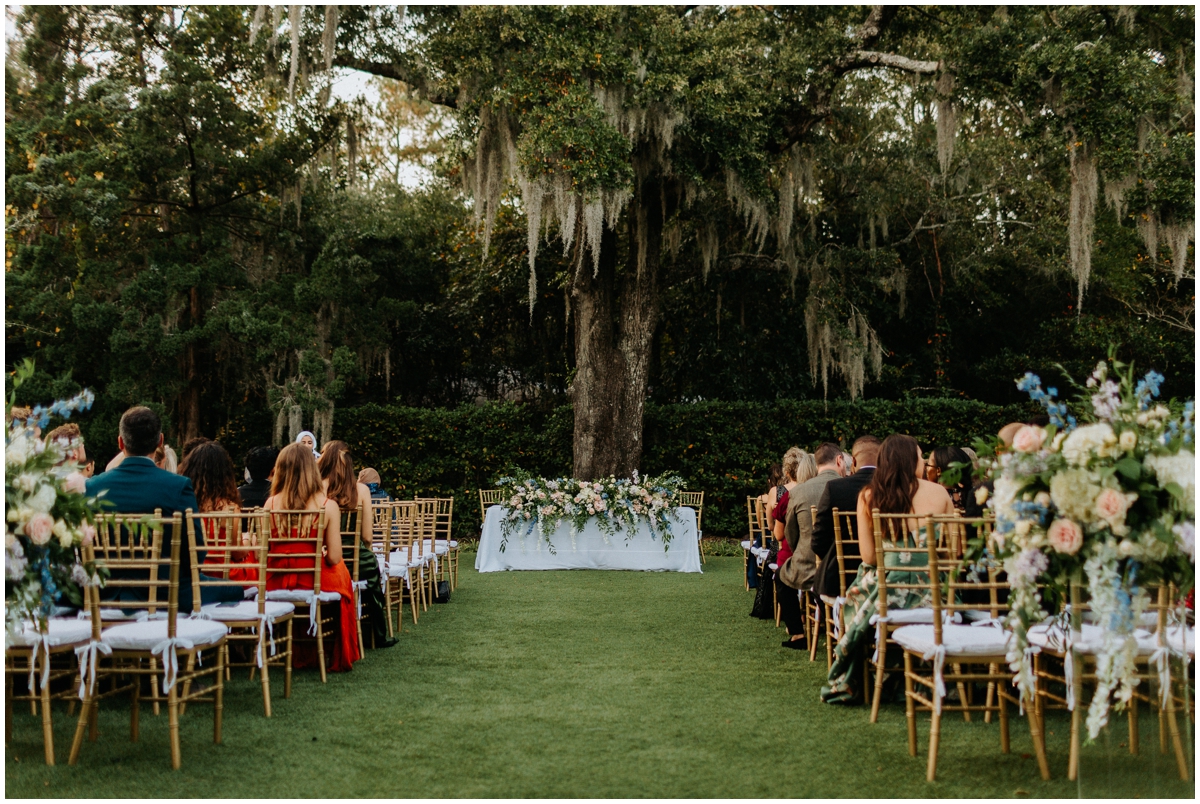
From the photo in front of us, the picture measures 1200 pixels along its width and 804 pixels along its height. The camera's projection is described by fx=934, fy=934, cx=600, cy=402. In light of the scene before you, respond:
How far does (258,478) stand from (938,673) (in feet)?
14.8

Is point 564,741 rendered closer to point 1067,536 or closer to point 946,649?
point 946,649

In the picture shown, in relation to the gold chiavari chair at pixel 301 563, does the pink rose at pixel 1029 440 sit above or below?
above

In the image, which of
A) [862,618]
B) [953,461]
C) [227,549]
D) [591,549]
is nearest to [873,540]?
[862,618]

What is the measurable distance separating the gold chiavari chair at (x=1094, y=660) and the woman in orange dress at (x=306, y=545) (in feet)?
11.3

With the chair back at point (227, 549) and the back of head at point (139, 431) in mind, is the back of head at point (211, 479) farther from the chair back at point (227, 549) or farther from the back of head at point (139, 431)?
the back of head at point (139, 431)

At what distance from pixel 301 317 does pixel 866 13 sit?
8.08 m

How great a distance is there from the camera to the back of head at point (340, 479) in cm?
551

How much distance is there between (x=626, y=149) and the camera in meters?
9.62

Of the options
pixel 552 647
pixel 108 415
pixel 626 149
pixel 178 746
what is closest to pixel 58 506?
pixel 178 746

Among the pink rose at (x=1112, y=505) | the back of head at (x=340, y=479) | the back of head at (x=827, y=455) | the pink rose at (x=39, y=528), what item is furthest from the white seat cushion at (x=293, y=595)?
the pink rose at (x=1112, y=505)

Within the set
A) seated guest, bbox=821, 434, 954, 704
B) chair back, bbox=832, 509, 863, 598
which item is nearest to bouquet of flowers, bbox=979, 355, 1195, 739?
seated guest, bbox=821, 434, 954, 704

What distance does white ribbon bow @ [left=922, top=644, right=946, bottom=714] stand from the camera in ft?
10.5

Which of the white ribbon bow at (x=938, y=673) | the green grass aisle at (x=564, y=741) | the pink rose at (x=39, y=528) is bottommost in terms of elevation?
the green grass aisle at (x=564, y=741)

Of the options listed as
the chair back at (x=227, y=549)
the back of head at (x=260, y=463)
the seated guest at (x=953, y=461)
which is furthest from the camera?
the back of head at (x=260, y=463)
